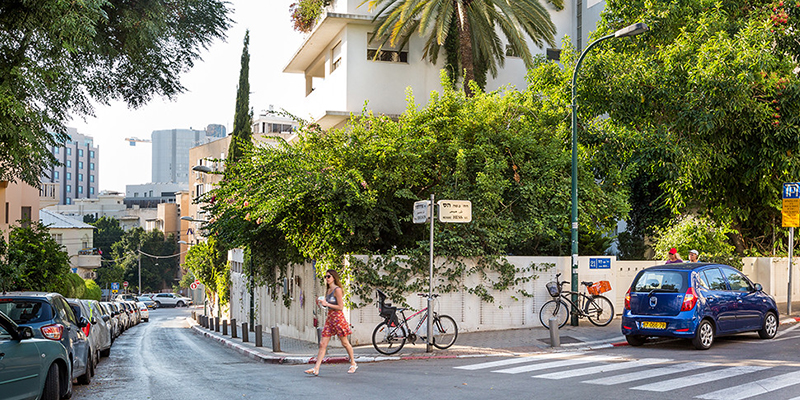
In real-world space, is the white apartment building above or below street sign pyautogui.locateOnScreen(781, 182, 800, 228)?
above

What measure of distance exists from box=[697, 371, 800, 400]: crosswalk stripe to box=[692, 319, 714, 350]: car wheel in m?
3.29

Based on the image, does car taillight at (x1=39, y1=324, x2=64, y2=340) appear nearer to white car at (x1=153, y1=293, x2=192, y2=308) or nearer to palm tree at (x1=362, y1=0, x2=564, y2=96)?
palm tree at (x1=362, y1=0, x2=564, y2=96)

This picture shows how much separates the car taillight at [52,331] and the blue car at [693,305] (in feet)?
34.3

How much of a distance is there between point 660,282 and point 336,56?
1804 cm

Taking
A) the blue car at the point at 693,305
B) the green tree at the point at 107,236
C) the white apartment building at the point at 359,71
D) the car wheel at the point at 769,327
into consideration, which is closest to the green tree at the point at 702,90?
the car wheel at the point at 769,327

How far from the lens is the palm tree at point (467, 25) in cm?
2525

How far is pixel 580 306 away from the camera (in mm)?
19031

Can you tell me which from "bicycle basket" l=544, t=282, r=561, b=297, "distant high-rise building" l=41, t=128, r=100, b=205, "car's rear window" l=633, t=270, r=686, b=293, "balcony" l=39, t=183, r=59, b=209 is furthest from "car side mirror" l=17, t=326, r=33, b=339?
"distant high-rise building" l=41, t=128, r=100, b=205

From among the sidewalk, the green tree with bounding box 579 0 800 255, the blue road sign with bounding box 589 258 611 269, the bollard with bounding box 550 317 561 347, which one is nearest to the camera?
the sidewalk

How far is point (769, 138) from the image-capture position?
68.9ft

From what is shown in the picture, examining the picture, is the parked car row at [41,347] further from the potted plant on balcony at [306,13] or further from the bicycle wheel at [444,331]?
the potted plant on balcony at [306,13]

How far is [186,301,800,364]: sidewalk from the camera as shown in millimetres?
14974

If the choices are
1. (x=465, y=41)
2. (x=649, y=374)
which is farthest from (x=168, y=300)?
(x=649, y=374)

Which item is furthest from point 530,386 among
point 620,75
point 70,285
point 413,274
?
point 70,285
